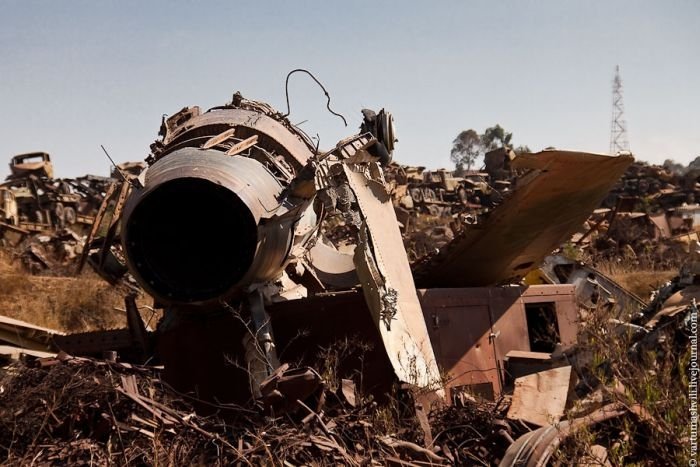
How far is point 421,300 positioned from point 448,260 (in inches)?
56.0

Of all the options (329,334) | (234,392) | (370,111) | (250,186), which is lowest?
(234,392)

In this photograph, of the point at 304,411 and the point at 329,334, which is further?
the point at 329,334

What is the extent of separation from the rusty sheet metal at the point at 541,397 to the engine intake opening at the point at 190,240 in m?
2.45

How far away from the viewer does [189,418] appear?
200 inches

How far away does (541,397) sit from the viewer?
5617 millimetres

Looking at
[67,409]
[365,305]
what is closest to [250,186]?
[365,305]

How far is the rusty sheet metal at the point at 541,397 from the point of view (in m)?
5.37

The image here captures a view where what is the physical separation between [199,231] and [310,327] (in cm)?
128

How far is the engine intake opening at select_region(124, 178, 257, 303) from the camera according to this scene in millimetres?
6289

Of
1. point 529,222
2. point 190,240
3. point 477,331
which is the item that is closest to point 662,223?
point 529,222

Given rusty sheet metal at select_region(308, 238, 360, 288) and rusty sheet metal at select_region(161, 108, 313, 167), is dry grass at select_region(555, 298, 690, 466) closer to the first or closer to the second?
rusty sheet metal at select_region(308, 238, 360, 288)

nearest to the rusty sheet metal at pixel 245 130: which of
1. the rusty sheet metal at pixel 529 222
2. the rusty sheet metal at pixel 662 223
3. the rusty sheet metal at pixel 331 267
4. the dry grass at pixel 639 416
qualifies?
the rusty sheet metal at pixel 331 267

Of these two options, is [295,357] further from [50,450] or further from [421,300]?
[50,450]

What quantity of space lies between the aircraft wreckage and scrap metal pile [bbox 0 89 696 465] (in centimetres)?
2
